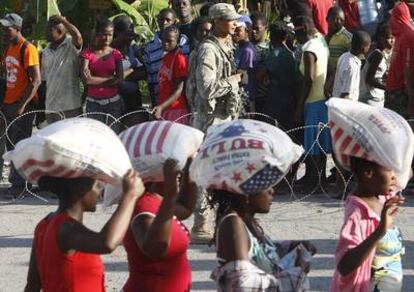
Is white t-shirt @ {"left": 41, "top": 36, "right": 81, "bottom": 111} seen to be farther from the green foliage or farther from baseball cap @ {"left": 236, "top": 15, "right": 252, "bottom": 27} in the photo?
the green foliage

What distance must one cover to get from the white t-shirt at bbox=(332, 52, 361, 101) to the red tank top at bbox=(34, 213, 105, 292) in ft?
18.7

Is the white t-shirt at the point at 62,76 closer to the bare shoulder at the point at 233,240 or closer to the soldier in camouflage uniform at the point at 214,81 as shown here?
the soldier in camouflage uniform at the point at 214,81

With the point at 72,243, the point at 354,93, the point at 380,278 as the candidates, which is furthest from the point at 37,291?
the point at 354,93

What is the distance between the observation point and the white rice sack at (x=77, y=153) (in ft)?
12.7

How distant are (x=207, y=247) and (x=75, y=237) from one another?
4128 millimetres

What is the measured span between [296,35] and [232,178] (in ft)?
20.5

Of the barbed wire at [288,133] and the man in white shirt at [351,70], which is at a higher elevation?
the man in white shirt at [351,70]

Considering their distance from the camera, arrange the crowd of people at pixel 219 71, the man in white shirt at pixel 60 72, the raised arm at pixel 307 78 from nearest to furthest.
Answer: the crowd of people at pixel 219 71
the raised arm at pixel 307 78
the man in white shirt at pixel 60 72

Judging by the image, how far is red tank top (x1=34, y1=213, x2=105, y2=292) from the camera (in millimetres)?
3979

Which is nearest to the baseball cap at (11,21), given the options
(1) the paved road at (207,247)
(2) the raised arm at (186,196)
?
(1) the paved road at (207,247)

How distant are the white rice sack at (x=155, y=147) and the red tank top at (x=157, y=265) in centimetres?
11

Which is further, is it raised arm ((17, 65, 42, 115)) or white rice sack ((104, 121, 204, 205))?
raised arm ((17, 65, 42, 115))

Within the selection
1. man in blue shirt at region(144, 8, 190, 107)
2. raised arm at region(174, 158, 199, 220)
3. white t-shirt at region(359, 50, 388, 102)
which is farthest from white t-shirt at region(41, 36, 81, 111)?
raised arm at region(174, 158, 199, 220)

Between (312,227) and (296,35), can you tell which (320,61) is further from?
(312,227)
